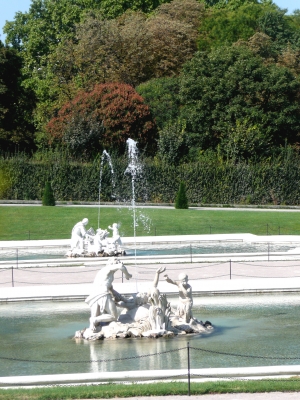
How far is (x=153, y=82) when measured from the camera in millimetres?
65250

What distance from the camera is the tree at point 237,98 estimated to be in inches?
2361

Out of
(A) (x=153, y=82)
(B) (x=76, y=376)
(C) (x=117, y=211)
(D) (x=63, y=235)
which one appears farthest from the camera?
(A) (x=153, y=82)

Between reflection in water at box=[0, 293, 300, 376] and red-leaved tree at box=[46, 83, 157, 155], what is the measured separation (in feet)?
129

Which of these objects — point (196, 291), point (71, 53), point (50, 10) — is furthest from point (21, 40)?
point (196, 291)

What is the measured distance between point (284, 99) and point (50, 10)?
28494mm

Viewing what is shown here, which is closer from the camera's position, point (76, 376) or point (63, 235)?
point (76, 376)

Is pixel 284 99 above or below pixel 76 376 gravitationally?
above

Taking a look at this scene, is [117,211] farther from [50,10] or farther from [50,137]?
[50,10]

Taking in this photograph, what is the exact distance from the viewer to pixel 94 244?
32.3 meters

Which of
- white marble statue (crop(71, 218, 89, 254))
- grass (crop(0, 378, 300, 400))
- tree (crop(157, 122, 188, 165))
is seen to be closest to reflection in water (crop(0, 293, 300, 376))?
grass (crop(0, 378, 300, 400))

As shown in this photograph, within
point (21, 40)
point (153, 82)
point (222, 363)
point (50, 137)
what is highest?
point (21, 40)

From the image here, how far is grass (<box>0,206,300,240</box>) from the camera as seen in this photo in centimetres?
4216

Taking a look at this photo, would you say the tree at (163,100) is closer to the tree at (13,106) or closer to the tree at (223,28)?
the tree at (223,28)

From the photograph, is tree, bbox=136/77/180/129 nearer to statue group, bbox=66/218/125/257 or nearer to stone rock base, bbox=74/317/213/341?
statue group, bbox=66/218/125/257
